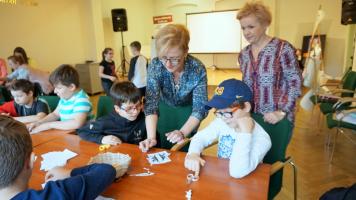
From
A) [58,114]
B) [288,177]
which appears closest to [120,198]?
[58,114]

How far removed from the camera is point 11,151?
2.72ft

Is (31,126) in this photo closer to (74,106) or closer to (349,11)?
(74,106)

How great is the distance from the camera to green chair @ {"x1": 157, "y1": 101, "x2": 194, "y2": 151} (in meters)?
1.92

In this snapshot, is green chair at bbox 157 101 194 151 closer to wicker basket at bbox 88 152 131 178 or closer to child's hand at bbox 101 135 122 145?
child's hand at bbox 101 135 122 145

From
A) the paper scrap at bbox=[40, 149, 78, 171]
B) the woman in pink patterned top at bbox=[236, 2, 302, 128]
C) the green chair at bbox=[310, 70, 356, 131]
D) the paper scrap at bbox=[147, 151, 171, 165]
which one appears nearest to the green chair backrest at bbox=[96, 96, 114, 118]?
the paper scrap at bbox=[40, 149, 78, 171]

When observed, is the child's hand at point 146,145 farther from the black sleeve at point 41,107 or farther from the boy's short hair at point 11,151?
the black sleeve at point 41,107

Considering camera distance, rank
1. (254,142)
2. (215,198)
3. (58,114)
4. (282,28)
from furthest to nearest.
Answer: (282,28), (58,114), (254,142), (215,198)

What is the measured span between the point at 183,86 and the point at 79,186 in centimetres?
101

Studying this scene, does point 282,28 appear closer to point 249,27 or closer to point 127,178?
point 249,27

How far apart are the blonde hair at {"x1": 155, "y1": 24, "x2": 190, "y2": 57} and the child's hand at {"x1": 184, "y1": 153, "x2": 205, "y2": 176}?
0.60 metres

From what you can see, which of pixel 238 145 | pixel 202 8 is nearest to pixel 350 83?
pixel 238 145

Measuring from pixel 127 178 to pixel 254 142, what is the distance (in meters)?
0.60

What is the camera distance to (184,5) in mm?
9695

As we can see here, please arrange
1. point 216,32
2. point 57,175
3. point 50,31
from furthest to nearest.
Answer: point 216,32, point 50,31, point 57,175
